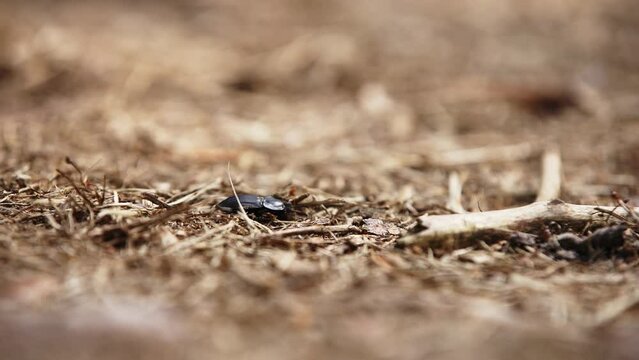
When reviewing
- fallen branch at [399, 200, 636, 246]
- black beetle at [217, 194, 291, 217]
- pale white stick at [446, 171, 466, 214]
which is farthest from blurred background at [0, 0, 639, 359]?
black beetle at [217, 194, 291, 217]

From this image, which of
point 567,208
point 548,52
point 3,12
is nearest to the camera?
point 567,208

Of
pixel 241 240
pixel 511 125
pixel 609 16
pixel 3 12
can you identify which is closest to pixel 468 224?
pixel 241 240

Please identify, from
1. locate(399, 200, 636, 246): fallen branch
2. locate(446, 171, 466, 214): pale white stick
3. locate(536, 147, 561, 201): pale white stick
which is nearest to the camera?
locate(399, 200, 636, 246): fallen branch

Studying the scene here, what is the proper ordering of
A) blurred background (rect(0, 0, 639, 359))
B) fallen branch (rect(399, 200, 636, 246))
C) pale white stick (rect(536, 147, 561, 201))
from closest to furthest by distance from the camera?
blurred background (rect(0, 0, 639, 359)), fallen branch (rect(399, 200, 636, 246)), pale white stick (rect(536, 147, 561, 201))

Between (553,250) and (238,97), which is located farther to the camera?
(238,97)

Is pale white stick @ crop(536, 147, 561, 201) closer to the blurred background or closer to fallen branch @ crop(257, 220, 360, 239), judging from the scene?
the blurred background

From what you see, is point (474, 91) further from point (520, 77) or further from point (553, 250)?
point (553, 250)

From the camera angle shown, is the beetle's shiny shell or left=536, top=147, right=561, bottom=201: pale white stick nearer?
the beetle's shiny shell

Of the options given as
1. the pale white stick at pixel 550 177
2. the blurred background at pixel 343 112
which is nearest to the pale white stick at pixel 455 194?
the blurred background at pixel 343 112
